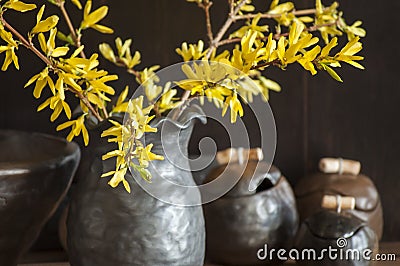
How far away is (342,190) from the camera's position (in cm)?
116

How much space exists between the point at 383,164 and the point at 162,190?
54 centimetres

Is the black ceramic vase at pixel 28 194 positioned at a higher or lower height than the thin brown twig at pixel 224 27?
lower

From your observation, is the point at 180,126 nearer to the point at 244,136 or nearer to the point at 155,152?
the point at 155,152

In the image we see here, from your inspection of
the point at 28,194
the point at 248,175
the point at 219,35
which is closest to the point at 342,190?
the point at 248,175

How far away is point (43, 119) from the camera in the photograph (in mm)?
1234

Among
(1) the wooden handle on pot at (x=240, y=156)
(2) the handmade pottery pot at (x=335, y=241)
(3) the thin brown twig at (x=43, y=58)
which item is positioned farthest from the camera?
(1) the wooden handle on pot at (x=240, y=156)

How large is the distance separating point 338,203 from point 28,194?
0.44 metres

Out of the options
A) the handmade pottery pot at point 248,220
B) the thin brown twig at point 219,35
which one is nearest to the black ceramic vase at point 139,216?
the thin brown twig at point 219,35

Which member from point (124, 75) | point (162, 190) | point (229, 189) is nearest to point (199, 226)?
point (162, 190)

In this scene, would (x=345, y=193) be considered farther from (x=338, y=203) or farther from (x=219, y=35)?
(x=219, y=35)

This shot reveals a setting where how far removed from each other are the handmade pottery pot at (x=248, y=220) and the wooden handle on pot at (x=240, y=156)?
0.08 feet

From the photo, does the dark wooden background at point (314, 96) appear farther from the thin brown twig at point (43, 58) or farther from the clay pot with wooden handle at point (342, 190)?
the thin brown twig at point (43, 58)

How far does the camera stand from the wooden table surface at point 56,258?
1.15 meters

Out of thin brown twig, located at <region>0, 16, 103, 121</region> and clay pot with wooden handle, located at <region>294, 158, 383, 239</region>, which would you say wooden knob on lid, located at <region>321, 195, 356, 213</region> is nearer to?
clay pot with wooden handle, located at <region>294, 158, 383, 239</region>
